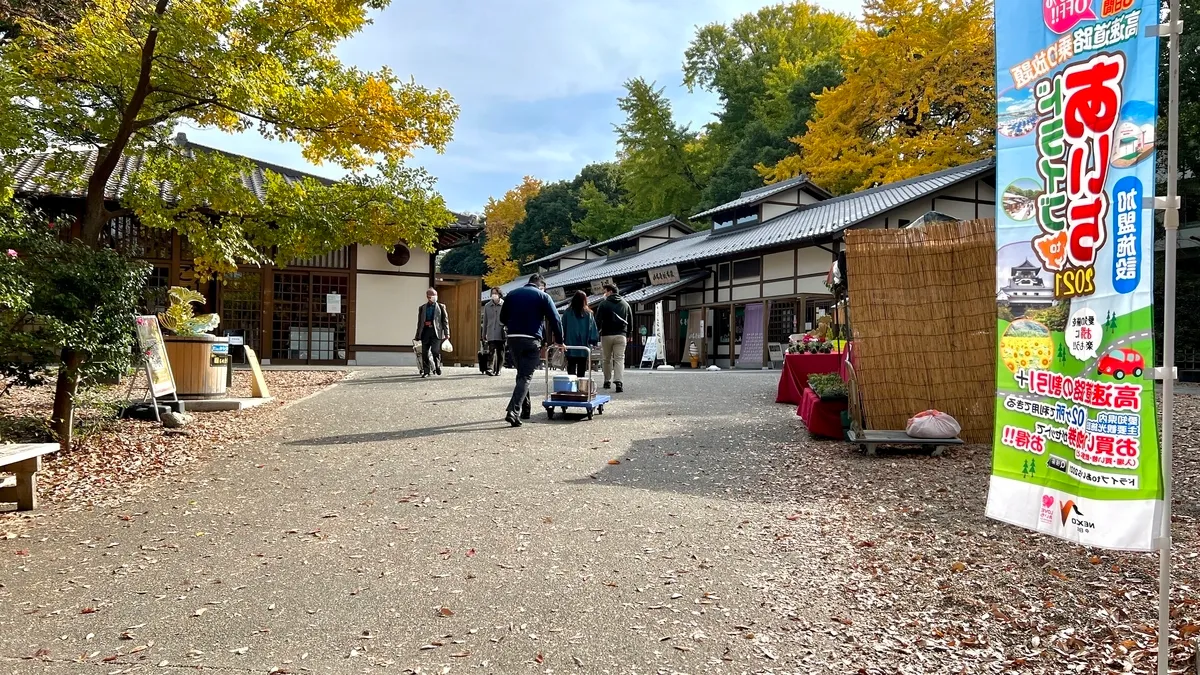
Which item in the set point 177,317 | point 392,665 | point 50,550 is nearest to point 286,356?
point 177,317

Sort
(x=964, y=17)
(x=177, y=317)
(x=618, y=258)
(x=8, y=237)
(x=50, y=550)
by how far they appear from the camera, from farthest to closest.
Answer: (x=618, y=258), (x=964, y=17), (x=177, y=317), (x=8, y=237), (x=50, y=550)

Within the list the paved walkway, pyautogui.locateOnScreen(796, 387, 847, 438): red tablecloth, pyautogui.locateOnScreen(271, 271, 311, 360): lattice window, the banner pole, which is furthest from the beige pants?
pyautogui.locateOnScreen(271, 271, 311, 360): lattice window

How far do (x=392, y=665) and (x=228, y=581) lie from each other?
128 cm

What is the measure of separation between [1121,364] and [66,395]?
24.3 feet

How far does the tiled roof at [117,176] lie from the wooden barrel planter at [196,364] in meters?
1.66

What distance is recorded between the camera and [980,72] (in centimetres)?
2206

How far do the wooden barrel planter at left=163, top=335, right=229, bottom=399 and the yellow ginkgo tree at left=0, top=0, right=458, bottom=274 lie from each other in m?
0.96

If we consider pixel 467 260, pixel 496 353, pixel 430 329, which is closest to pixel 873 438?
pixel 430 329

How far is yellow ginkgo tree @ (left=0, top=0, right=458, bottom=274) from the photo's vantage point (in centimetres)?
657

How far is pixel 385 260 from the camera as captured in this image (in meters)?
18.7

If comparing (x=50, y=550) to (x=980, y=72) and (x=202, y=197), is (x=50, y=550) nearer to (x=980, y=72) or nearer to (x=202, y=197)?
(x=202, y=197)

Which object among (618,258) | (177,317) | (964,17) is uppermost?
(964,17)

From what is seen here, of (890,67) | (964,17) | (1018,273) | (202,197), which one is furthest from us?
(890,67)

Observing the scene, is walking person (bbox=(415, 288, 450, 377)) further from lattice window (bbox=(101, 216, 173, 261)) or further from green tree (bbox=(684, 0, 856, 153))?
A: green tree (bbox=(684, 0, 856, 153))
